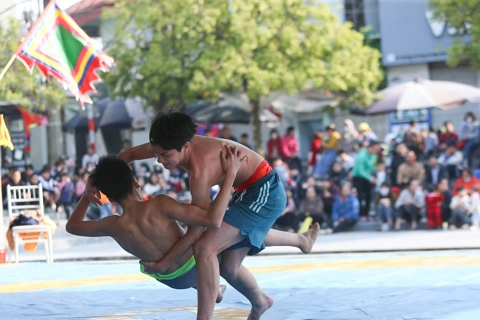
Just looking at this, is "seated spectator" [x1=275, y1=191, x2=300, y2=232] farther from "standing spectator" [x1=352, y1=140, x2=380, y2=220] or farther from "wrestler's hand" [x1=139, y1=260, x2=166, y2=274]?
"wrestler's hand" [x1=139, y1=260, x2=166, y2=274]

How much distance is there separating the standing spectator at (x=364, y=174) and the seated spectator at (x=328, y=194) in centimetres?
41

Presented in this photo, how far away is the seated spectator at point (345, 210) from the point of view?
16.2 meters

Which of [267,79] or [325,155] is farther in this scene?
[267,79]

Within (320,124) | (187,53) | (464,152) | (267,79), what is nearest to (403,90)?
(464,152)

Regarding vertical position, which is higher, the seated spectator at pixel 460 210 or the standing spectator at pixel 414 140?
the standing spectator at pixel 414 140

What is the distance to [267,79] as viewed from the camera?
20.1m

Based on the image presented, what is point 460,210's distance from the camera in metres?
15.4

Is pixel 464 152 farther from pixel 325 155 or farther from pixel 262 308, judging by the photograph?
pixel 262 308

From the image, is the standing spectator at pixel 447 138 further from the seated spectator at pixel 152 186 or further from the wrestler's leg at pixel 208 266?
the wrestler's leg at pixel 208 266

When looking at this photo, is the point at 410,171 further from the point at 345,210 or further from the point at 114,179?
the point at 114,179

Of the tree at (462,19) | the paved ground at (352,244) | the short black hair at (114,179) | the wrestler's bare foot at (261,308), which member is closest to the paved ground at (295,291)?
the wrestler's bare foot at (261,308)

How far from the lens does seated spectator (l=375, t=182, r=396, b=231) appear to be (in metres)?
16.0

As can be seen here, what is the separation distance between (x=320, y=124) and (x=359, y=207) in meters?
11.8

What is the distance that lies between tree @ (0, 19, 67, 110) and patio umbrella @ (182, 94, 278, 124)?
3.29m
